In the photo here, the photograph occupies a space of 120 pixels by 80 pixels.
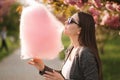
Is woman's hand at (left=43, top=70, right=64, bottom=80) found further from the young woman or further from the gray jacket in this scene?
the gray jacket

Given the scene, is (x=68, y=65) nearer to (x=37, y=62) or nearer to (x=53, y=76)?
(x=53, y=76)

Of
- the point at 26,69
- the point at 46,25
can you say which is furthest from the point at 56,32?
the point at 26,69

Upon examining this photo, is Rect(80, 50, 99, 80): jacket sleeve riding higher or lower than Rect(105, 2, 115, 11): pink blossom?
higher

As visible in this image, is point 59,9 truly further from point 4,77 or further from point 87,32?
point 4,77

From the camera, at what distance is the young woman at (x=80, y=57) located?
5.43 m

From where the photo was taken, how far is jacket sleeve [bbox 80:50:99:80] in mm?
5410

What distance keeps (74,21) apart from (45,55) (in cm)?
49

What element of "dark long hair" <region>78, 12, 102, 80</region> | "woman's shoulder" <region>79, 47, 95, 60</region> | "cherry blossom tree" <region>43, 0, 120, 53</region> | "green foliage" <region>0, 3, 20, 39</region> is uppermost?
"dark long hair" <region>78, 12, 102, 80</region>

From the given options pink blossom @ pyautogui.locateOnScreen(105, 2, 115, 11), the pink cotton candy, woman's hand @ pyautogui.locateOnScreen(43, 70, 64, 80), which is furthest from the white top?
pink blossom @ pyautogui.locateOnScreen(105, 2, 115, 11)

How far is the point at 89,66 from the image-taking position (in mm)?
5414

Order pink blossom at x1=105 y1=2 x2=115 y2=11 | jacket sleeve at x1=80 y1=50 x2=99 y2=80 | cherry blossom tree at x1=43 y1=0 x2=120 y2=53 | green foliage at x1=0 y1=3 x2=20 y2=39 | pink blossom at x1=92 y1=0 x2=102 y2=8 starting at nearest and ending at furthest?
jacket sleeve at x1=80 y1=50 x2=99 y2=80 < pink blossom at x1=92 y1=0 x2=102 y2=8 < cherry blossom tree at x1=43 y1=0 x2=120 y2=53 < pink blossom at x1=105 y1=2 x2=115 y2=11 < green foliage at x1=0 y1=3 x2=20 y2=39

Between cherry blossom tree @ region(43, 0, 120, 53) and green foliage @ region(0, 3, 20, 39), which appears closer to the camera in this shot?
cherry blossom tree @ region(43, 0, 120, 53)

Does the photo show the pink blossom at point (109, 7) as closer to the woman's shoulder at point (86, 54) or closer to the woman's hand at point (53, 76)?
the woman's shoulder at point (86, 54)

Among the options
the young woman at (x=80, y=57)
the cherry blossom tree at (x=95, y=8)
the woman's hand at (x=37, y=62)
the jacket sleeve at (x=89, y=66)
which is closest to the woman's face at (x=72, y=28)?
the young woman at (x=80, y=57)
